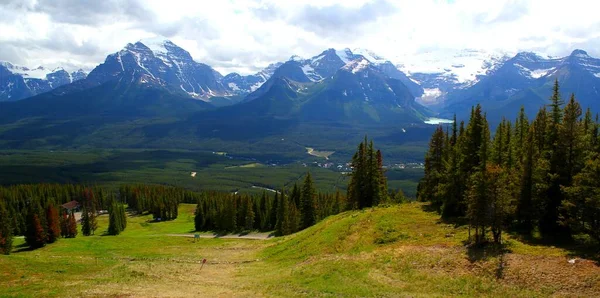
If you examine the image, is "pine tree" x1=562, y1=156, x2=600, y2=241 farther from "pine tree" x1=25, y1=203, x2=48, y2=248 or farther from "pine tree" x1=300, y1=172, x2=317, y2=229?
"pine tree" x1=25, y1=203, x2=48, y2=248

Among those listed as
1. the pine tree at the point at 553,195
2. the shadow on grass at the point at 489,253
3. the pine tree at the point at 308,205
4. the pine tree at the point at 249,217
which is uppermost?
the pine tree at the point at 553,195

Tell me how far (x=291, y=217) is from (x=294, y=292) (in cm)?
6479

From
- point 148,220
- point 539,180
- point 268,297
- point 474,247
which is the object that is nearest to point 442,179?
point 539,180

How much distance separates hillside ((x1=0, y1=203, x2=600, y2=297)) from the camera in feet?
114

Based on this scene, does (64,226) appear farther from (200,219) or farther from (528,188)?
(528,188)

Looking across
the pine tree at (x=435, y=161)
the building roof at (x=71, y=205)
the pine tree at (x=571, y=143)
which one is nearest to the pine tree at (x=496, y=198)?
the pine tree at (x=571, y=143)

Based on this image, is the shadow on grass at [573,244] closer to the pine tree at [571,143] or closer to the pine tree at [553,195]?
the pine tree at [553,195]

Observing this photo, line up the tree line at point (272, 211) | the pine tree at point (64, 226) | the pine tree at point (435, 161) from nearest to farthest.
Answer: the pine tree at point (435, 161) < the tree line at point (272, 211) < the pine tree at point (64, 226)

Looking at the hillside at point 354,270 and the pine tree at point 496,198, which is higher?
the pine tree at point 496,198

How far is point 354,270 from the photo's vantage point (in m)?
41.8

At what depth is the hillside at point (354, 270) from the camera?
34.7 metres

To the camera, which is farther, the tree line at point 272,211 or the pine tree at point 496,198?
the tree line at point 272,211

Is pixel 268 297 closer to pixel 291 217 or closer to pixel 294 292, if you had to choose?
pixel 294 292

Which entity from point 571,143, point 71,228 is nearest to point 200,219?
point 71,228
